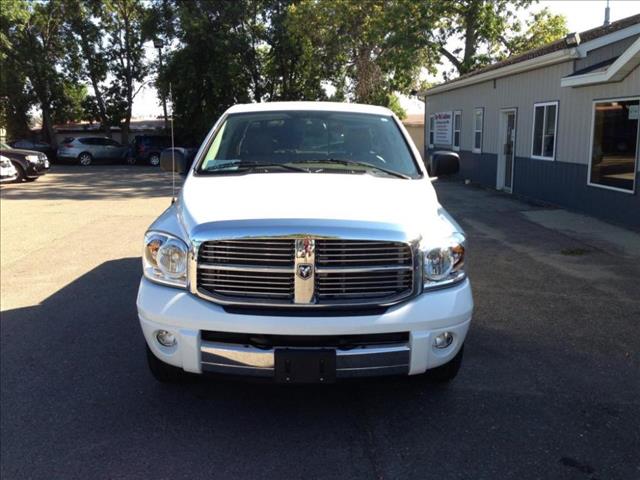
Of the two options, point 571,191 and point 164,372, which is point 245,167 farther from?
point 571,191

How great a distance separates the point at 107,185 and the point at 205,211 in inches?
724

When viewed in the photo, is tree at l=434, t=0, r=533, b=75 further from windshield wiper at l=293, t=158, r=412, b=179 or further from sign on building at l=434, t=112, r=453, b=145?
windshield wiper at l=293, t=158, r=412, b=179

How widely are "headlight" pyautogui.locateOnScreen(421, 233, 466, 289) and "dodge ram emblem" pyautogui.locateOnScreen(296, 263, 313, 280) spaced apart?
25.0 inches

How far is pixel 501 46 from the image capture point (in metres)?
26.9

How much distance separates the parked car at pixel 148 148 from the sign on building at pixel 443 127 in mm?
14903

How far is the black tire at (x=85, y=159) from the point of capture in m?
32.1

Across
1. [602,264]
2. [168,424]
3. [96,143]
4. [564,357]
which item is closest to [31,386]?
[168,424]

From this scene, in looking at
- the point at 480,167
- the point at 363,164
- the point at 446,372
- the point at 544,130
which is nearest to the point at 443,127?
the point at 480,167

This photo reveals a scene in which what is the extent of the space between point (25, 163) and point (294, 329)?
67.3 ft

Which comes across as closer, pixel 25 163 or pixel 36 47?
pixel 25 163

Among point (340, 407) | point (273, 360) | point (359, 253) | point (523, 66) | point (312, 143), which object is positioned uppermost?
point (523, 66)

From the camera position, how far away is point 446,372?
3916 mm

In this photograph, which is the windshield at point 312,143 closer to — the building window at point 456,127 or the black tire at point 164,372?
the black tire at point 164,372

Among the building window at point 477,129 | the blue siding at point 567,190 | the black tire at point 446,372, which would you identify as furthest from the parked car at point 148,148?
the black tire at point 446,372
